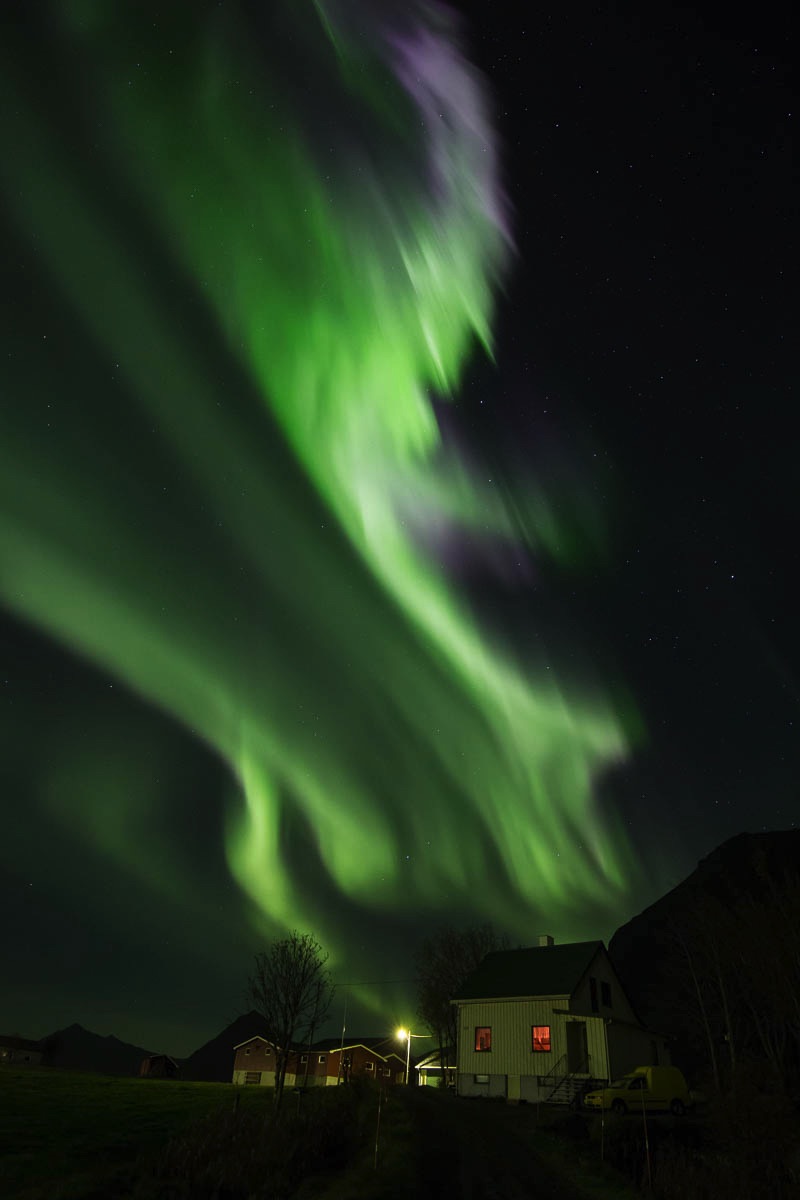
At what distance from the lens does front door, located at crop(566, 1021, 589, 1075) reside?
115ft

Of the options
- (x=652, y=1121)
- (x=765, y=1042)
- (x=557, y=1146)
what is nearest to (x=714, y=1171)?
(x=557, y=1146)

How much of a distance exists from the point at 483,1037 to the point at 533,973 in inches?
167

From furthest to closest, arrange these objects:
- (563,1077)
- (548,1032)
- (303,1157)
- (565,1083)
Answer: (548,1032)
(563,1077)
(565,1083)
(303,1157)

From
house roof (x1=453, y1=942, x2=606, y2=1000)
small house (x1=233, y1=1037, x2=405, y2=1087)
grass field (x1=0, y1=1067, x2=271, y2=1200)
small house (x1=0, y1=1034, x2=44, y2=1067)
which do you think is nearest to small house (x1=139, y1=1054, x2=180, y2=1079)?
small house (x1=233, y1=1037, x2=405, y2=1087)

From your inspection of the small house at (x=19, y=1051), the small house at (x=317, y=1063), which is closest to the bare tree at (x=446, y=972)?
the small house at (x=317, y=1063)

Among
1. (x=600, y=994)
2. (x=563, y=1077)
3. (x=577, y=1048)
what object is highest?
(x=600, y=994)

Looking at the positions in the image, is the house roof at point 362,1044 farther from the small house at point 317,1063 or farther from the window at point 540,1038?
the window at point 540,1038

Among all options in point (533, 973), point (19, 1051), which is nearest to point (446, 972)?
point (533, 973)

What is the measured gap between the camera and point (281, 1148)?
17.3 meters

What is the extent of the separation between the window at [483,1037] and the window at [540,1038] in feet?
8.07

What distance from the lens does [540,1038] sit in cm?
3609

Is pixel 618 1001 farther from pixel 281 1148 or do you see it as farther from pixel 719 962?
pixel 281 1148

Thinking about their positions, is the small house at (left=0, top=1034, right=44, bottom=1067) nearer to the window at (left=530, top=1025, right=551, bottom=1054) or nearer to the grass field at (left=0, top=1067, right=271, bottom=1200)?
the grass field at (left=0, top=1067, right=271, bottom=1200)

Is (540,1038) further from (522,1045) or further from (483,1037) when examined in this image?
(483,1037)
